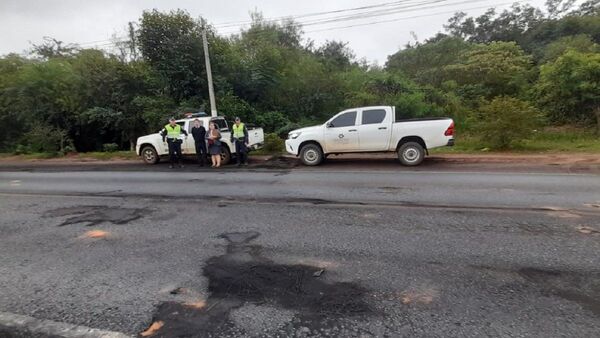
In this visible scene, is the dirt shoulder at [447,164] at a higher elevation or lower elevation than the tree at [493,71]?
lower

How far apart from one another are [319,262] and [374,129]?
7.95 m

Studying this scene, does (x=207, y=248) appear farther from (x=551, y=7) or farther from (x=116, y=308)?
(x=551, y=7)

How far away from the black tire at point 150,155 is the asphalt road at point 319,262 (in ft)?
22.5

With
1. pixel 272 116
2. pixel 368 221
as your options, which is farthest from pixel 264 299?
pixel 272 116

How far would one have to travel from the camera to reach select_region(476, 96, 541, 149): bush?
1340 centimetres

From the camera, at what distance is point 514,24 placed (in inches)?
1783

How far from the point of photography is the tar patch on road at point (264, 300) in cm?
315

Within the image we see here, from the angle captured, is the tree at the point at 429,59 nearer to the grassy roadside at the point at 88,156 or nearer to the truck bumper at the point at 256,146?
the truck bumper at the point at 256,146

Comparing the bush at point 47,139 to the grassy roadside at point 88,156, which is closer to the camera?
the grassy roadside at point 88,156

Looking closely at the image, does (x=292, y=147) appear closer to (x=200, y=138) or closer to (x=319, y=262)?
(x=200, y=138)

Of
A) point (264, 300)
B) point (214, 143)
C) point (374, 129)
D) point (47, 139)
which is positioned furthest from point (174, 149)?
point (264, 300)

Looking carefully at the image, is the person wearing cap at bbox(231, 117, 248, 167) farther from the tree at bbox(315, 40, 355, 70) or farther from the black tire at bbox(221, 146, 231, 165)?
the tree at bbox(315, 40, 355, 70)

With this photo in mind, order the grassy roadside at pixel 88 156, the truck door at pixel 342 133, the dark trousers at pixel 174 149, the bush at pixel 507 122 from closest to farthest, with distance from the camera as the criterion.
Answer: the truck door at pixel 342 133, the bush at pixel 507 122, the dark trousers at pixel 174 149, the grassy roadside at pixel 88 156

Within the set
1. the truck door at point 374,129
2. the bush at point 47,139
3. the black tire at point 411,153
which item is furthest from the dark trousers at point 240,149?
the bush at point 47,139
